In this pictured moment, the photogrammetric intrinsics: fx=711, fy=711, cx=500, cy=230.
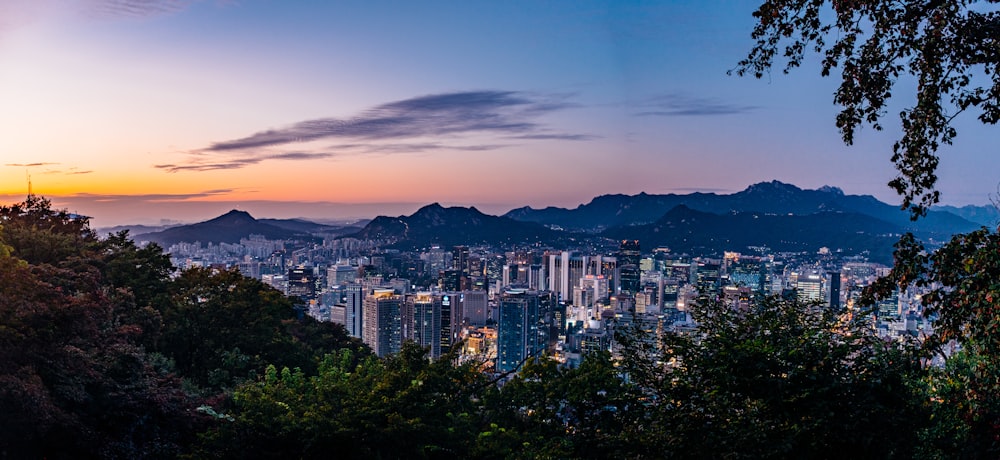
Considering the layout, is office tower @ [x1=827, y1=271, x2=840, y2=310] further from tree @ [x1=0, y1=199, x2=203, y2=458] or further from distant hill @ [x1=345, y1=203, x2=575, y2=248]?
distant hill @ [x1=345, y1=203, x2=575, y2=248]

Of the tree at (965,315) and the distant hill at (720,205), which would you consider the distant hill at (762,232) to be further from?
the tree at (965,315)

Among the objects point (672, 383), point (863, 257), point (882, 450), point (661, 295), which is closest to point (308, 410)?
point (672, 383)

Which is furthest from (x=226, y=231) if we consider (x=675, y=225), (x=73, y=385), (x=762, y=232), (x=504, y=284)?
(x=73, y=385)

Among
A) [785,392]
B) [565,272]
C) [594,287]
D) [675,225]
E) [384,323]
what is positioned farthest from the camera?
[675,225]

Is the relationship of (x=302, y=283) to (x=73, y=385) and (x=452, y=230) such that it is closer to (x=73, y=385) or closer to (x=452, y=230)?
(x=452, y=230)

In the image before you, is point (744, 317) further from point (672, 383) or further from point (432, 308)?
point (432, 308)

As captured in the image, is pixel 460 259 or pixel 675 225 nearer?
pixel 460 259
